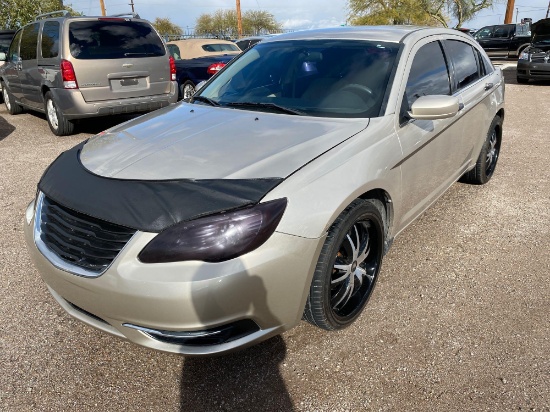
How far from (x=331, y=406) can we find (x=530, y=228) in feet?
8.76

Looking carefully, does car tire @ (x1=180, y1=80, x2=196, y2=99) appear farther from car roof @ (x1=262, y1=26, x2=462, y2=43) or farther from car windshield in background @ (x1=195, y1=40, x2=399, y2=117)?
car windshield in background @ (x1=195, y1=40, x2=399, y2=117)

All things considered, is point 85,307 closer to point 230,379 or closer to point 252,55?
point 230,379

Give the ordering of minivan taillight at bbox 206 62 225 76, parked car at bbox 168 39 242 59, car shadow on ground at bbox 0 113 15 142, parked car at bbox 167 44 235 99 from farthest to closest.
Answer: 1. parked car at bbox 168 39 242 59
2. parked car at bbox 167 44 235 99
3. minivan taillight at bbox 206 62 225 76
4. car shadow on ground at bbox 0 113 15 142

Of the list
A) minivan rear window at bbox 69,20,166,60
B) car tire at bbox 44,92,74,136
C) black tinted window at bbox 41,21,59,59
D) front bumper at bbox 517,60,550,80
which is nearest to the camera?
minivan rear window at bbox 69,20,166,60

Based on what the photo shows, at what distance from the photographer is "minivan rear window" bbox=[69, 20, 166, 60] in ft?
22.8

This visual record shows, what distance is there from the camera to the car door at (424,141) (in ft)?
9.61

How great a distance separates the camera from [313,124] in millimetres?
2754

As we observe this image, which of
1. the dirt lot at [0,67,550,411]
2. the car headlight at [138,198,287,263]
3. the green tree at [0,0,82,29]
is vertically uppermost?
the green tree at [0,0,82,29]

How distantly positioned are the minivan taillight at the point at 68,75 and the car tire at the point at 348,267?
5748 millimetres

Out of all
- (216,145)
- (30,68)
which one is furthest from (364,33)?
(30,68)

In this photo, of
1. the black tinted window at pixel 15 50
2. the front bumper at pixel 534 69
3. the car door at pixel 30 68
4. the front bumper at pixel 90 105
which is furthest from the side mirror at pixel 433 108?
the front bumper at pixel 534 69

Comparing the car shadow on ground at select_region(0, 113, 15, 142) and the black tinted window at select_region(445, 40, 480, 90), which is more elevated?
the black tinted window at select_region(445, 40, 480, 90)

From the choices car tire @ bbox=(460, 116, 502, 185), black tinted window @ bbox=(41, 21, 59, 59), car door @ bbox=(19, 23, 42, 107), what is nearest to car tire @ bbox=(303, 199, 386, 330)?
car tire @ bbox=(460, 116, 502, 185)

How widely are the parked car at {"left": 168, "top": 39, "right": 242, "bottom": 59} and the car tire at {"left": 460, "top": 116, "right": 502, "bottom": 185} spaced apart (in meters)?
7.93
